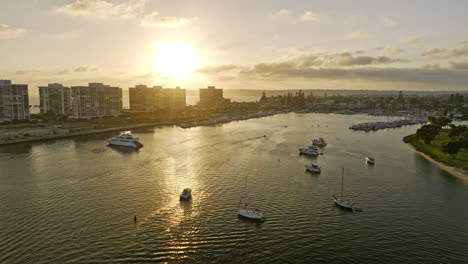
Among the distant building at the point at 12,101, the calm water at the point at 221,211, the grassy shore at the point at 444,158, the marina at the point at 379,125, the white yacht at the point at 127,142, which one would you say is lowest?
the calm water at the point at 221,211

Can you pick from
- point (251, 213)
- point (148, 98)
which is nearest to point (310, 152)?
point (251, 213)

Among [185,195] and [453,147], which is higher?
[453,147]

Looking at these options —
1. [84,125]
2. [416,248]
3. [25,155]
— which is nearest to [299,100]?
[84,125]

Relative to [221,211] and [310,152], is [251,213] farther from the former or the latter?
[310,152]

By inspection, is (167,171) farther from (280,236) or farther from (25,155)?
(25,155)

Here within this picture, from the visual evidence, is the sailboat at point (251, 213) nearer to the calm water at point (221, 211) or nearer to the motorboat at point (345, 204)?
the calm water at point (221, 211)

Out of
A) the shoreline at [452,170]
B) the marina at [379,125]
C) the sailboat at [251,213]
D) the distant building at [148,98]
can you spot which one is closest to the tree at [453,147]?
the shoreline at [452,170]
